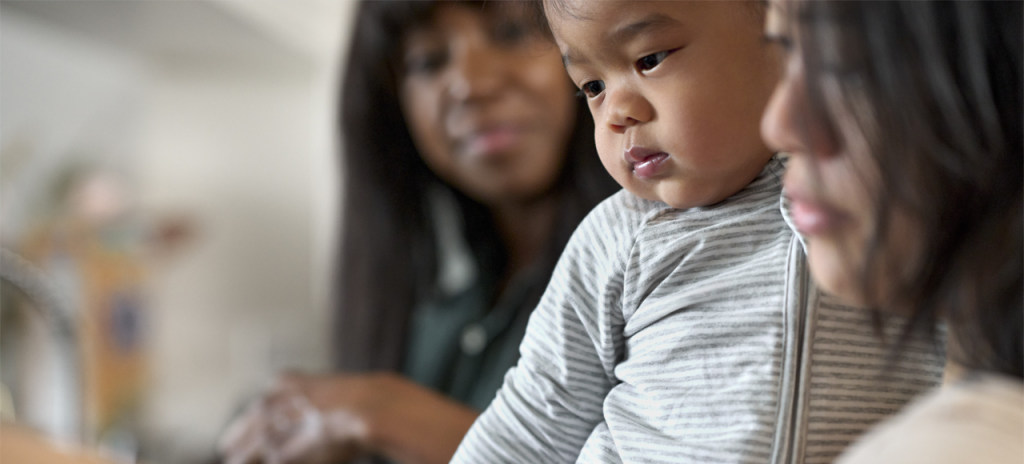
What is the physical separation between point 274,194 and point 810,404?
1818mm

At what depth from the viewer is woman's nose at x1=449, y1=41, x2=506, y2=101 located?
565 millimetres

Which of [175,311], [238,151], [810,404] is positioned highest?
[238,151]

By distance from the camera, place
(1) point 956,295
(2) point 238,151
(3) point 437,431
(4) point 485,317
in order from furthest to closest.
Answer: (2) point 238,151, (4) point 485,317, (3) point 437,431, (1) point 956,295

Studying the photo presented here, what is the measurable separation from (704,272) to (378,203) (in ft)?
1.60

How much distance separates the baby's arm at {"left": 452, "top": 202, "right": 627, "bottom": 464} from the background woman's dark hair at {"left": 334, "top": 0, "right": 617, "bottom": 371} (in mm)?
432

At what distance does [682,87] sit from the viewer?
8.5 inches

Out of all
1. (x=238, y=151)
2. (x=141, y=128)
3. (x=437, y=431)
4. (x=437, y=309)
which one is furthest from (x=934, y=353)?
(x=238, y=151)

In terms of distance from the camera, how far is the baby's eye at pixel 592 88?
244 mm

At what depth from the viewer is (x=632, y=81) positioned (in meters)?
0.23

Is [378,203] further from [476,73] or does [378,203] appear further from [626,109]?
[626,109]

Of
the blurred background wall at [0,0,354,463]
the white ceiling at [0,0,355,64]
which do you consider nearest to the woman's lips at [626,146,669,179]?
the blurred background wall at [0,0,354,463]

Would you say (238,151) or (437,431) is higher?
(238,151)

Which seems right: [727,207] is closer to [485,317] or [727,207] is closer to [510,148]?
[510,148]

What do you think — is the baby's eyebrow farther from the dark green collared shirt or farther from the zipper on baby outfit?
the dark green collared shirt
